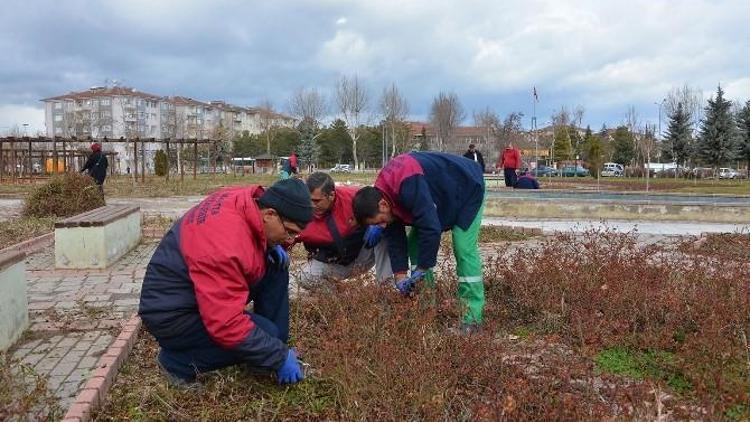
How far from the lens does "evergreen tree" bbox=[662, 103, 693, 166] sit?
45438mm

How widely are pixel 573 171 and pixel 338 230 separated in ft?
159

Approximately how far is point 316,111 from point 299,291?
63.4 metres

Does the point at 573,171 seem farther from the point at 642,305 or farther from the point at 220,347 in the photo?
the point at 220,347

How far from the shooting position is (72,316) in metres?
5.02

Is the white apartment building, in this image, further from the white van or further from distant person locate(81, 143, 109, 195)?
distant person locate(81, 143, 109, 195)

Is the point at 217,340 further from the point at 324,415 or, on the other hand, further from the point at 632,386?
the point at 632,386

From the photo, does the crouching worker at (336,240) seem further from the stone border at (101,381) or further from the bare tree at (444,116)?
the bare tree at (444,116)

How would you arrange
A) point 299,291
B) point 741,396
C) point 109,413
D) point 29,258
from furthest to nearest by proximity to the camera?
1. point 29,258
2. point 299,291
3. point 109,413
4. point 741,396

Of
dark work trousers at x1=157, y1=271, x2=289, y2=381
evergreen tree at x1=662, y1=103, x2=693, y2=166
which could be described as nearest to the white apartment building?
evergreen tree at x1=662, y1=103, x2=693, y2=166

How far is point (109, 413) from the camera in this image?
9.61 ft

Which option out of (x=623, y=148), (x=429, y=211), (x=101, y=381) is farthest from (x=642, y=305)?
(x=623, y=148)

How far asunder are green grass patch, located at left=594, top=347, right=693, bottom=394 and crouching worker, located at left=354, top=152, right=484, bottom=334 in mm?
735

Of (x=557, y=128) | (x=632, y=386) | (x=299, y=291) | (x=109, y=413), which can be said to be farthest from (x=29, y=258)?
(x=557, y=128)

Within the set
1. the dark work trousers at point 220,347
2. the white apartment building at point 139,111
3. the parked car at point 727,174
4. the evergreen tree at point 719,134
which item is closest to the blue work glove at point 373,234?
the dark work trousers at point 220,347
